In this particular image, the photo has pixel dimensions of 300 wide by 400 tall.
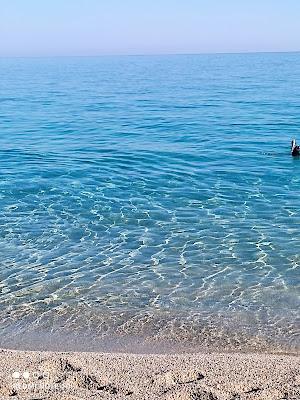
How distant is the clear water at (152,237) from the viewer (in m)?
11.4

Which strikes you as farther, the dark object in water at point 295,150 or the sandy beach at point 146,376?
the dark object in water at point 295,150

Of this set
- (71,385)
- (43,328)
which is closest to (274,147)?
(43,328)

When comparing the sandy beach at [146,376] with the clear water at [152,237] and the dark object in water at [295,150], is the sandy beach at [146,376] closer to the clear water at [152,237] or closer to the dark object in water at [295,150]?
the clear water at [152,237]

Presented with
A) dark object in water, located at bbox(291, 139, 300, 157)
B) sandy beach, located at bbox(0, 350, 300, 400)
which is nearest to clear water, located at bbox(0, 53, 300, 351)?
dark object in water, located at bbox(291, 139, 300, 157)

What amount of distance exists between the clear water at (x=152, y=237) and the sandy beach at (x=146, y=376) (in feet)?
3.89

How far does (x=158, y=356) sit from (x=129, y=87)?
197ft

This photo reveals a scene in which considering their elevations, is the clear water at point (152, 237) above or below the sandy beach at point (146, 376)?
below

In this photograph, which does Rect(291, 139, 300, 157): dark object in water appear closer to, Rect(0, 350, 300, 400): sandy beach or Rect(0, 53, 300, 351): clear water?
Rect(0, 53, 300, 351): clear water

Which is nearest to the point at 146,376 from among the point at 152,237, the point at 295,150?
the point at 152,237

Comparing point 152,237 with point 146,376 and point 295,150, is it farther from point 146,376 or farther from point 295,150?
point 295,150

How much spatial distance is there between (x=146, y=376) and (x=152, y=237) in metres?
7.72

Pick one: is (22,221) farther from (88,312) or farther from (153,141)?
(153,141)

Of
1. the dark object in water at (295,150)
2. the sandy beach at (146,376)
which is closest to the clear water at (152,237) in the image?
the dark object in water at (295,150)

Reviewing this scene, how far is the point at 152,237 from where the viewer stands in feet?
53.1
